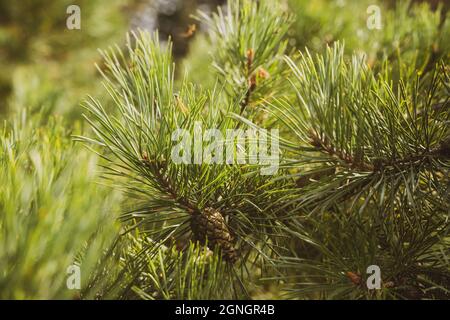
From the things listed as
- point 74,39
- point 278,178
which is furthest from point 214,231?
point 74,39

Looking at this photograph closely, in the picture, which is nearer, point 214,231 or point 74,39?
point 214,231

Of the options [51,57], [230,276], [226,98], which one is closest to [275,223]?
[230,276]

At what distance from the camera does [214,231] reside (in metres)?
0.38

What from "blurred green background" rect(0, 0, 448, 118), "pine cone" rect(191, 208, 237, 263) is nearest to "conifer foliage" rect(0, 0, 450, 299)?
"pine cone" rect(191, 208, 237, 263)

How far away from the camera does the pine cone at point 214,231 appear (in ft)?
1.24

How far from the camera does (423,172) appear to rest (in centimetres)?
36

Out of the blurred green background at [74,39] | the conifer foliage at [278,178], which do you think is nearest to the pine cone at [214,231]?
the conifer foliage at [278,178]

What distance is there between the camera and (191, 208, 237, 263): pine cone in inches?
14.9

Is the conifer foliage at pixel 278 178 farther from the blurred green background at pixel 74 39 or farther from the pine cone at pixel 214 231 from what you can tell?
the blurred green background at pixel 74 39

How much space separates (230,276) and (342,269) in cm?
10

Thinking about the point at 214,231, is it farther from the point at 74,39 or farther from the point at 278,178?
the point at 74,39

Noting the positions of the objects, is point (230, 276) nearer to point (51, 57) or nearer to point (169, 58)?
point (169, 58)

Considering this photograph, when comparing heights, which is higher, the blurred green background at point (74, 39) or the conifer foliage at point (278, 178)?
the blurred green background at point (74, 39)

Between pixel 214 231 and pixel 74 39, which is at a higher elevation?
pixel 74 39
